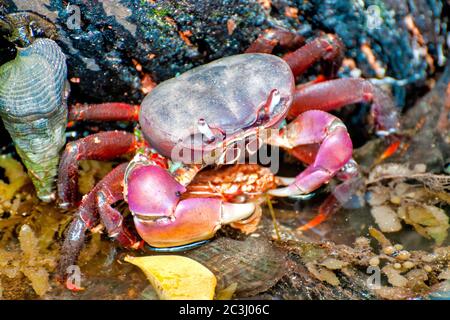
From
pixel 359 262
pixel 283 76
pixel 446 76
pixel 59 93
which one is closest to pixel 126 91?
pixel 59 93

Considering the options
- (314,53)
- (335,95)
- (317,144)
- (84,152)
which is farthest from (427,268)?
(84,152)

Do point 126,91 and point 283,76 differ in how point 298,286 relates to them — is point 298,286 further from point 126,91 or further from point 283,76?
point 126,91

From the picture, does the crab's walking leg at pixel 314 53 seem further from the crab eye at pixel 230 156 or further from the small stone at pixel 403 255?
the small stone at pixel 403 255

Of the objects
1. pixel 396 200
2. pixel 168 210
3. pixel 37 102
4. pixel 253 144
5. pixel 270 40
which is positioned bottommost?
pixel 396 200

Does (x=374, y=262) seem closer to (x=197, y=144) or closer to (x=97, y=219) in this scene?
(x=197, y=144)

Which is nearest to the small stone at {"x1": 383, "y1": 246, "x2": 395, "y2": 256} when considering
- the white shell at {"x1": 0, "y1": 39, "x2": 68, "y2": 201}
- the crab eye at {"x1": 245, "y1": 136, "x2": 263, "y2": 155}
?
the crab eye at {"x1": 245, "y1": 136, "x2": 263, "y2": 155}

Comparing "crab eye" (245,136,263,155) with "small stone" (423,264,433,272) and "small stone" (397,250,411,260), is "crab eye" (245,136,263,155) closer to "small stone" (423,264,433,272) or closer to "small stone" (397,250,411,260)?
"small stone" (397,250,411,260)
